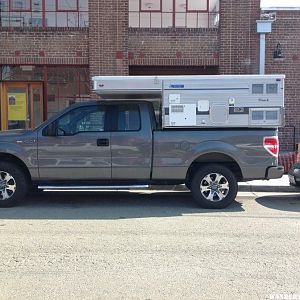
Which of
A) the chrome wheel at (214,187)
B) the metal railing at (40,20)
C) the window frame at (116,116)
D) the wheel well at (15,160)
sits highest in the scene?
the metal railing at (40,20)

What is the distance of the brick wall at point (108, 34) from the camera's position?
1455 cm

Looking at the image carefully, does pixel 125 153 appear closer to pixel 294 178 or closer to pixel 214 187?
pixel 214 187

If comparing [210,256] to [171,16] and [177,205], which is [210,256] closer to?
[177,205]

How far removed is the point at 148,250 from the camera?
5.64 meters

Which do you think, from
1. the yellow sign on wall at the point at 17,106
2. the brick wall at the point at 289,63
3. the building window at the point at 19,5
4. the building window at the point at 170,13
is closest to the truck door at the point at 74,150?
the yellow sign on wall at the point at 17,106

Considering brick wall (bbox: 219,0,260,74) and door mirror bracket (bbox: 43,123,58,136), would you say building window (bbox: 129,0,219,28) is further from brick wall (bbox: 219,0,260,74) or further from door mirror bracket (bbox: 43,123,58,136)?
door mirror bracket (bbox: 43,123,58,136)

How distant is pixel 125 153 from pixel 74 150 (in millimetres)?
890

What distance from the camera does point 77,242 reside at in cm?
597

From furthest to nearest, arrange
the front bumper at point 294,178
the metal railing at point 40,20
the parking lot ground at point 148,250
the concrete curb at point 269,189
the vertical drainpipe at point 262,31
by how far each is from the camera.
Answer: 1. the metal railing at point 40,20
2. the vertical drainpipe at point 262,31
3. the concrete curb at point 269,189
4. the front bumper at point 294,178
5. the parking lot ground at point 148,250

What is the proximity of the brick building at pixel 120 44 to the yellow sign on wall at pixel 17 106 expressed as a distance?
0.11 feet

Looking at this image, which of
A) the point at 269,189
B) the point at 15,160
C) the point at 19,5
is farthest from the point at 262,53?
the point at 15,160

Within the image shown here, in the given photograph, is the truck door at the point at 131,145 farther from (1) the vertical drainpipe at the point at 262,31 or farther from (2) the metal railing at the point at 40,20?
(2) the metal railing at the point at 40,20

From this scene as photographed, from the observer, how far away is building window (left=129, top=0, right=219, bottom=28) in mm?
14898

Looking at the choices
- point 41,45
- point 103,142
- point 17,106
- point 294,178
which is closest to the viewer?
point 103,142
